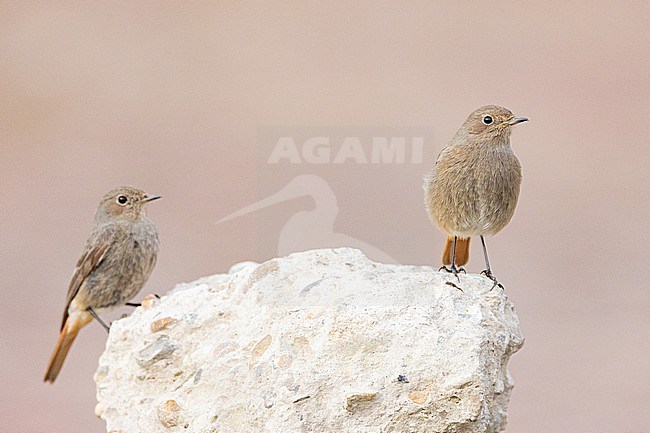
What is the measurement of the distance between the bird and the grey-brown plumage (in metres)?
2.11

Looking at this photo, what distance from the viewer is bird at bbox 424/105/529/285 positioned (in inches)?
187

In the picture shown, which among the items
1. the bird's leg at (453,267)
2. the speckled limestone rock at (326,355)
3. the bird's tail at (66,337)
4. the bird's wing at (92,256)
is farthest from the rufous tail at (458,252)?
the bird's tail at (66,337)

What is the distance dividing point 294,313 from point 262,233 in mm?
1331

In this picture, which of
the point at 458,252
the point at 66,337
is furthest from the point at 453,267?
the point at 66,337

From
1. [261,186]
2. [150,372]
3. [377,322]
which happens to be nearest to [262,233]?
[261,186]

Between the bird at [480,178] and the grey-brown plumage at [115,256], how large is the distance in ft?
6.93

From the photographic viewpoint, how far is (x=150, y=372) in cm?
442

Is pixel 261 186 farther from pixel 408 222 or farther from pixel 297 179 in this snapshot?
pixel 408 222

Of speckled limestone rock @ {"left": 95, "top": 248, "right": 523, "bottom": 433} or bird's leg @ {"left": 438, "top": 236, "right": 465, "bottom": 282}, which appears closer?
speckled limestone rock @ {"left": 95, "top": 248, "right": 523, "bottom": 433}

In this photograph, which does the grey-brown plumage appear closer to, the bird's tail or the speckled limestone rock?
the bird's tail

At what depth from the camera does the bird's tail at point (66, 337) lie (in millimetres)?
6035

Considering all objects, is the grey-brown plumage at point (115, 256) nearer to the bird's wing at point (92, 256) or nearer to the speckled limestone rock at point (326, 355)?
the bird's wing at point (92, 256)

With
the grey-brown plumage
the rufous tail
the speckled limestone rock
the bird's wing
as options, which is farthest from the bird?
the bird's wing

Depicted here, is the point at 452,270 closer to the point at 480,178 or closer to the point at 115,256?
the point at 480,178
